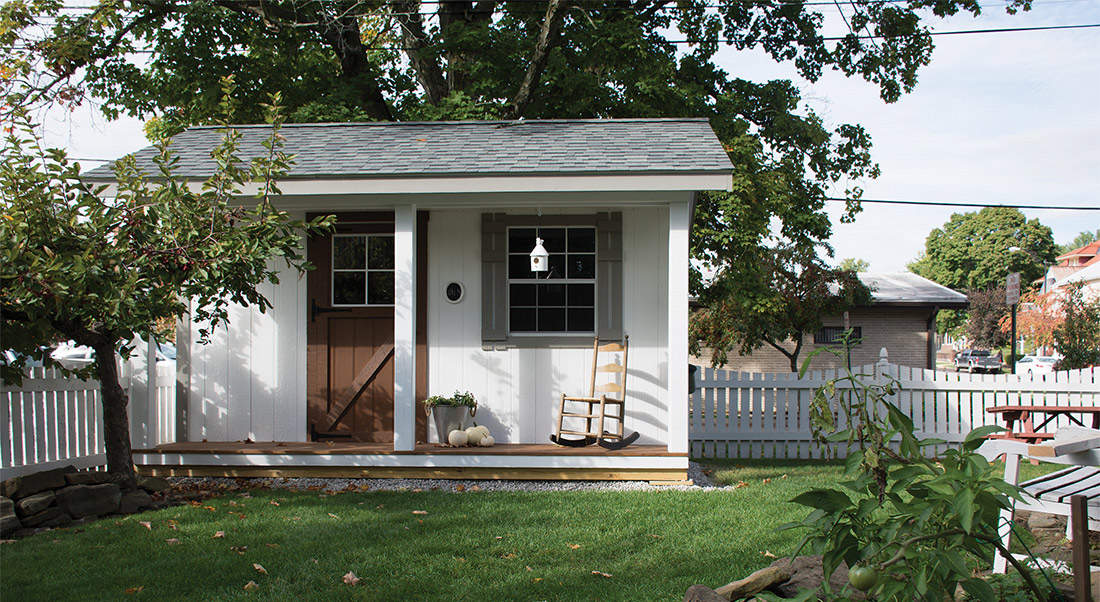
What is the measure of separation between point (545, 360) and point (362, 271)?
209 centimetres

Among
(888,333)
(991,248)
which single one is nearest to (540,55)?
(888,333)

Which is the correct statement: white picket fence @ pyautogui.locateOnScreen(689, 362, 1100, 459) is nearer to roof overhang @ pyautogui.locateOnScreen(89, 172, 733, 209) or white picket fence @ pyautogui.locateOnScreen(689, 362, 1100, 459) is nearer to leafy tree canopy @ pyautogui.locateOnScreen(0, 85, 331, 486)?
roof overhang @ pyautogui.locateOnScreen(89, 172, 733, 209)

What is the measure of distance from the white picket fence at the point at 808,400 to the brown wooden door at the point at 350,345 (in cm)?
366

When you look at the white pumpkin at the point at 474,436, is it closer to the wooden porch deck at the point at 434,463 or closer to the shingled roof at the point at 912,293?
the wooden porch deck at the point at 434,463

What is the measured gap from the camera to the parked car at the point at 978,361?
39500 mm

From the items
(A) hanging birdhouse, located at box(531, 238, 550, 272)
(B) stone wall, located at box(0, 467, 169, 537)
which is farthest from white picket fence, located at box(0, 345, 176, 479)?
(A) hanging birdhouse, located at box(531, 238, 550, 272)

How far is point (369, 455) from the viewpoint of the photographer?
7.69 metres

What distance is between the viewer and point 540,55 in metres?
13.8

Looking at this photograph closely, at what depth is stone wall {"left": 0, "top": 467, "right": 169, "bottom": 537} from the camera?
557 cm

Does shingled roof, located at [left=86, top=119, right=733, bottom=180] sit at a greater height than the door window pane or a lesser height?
greater

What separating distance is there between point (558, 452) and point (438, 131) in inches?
153

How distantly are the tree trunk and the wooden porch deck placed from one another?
3.86 ft

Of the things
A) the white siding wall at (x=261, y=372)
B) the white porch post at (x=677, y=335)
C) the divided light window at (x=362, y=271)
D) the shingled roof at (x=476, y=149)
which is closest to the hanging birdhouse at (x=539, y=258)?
the shingled roof at (x=476, y=149)

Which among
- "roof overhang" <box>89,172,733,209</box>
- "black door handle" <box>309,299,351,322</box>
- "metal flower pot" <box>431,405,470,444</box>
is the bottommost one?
"metal flower pot" <box>431,405,470,444</box>
